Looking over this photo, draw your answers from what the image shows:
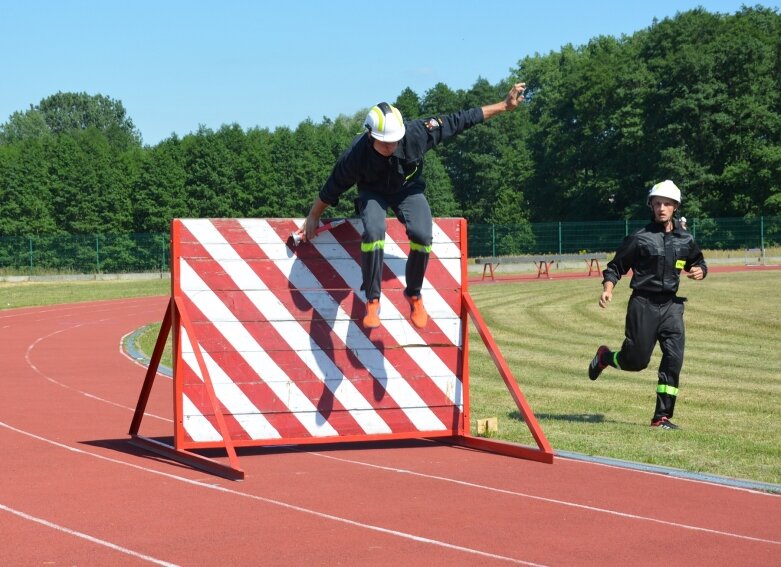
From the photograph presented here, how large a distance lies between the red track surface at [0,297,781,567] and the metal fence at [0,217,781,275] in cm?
5476

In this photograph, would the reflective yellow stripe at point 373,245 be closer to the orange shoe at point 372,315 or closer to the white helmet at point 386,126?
the orange shoe at point 372,315

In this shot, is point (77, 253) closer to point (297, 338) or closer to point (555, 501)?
point (297, 338)

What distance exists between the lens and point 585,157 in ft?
296

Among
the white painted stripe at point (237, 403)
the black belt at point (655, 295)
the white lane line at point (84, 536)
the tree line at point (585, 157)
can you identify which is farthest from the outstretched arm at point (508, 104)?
the tree line at point (585, 157)

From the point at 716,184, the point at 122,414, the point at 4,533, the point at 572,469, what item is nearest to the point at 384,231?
the point at 572,469

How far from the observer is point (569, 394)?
563 inches

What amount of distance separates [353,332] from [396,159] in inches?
63.9

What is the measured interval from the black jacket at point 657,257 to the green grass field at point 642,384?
1352mm

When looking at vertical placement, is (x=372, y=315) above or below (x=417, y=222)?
below

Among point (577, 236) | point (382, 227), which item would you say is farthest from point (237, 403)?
point (577, 236)

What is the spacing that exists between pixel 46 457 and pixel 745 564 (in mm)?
5922

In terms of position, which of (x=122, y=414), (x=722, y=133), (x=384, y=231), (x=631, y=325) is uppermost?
(x=722, y=133)

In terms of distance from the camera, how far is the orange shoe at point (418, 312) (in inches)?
399

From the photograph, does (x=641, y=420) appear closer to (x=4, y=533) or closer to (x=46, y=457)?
(x=46, y=457)
